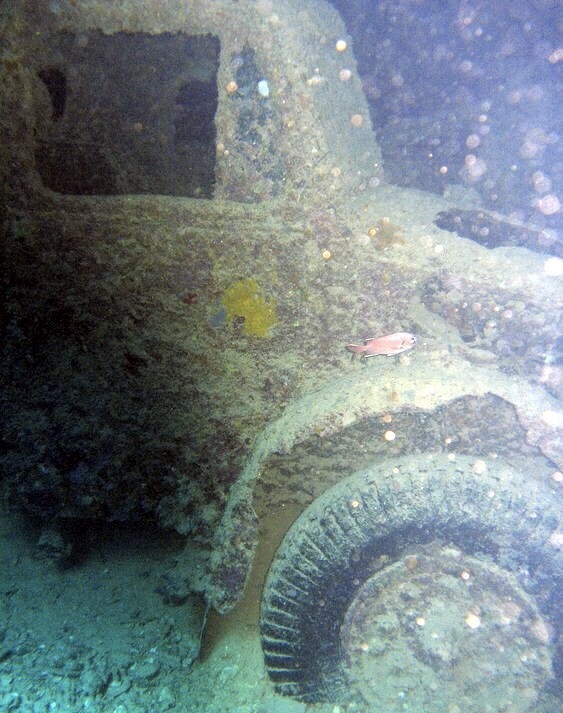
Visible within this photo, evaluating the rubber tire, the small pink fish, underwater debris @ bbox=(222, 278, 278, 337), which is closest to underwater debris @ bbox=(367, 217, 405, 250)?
the small pink fish

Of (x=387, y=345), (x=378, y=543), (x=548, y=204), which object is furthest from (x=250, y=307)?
(x=548, y=204)

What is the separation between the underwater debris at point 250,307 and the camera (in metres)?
3.57

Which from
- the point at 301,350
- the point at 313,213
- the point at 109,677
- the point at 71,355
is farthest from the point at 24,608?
the point at 313,213

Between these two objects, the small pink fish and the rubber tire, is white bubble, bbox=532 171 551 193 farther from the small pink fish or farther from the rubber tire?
the rubber tire

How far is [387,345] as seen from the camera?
358 centimetres

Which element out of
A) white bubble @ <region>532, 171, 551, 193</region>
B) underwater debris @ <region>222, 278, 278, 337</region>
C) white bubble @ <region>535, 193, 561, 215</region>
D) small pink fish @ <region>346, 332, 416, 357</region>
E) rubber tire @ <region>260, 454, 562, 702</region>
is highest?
white bubble @ <region>532, 171, 551, 193</region>

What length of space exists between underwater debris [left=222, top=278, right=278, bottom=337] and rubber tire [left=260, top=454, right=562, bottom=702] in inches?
62.2

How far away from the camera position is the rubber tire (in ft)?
10.6

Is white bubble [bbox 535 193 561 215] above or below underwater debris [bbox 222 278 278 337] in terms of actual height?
above

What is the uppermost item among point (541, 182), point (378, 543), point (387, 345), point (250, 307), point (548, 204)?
point (541, 182)

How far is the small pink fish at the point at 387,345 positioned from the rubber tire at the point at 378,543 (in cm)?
97

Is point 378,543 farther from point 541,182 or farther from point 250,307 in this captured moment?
point 541,182

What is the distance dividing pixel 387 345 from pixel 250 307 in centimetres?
122

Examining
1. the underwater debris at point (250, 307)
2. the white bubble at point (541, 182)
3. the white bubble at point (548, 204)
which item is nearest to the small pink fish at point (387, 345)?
the underwater debris at point (250, 307)
